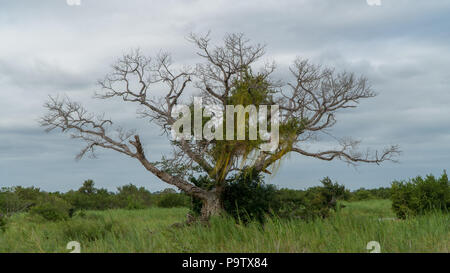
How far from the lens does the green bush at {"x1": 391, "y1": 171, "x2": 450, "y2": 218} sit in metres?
20.2

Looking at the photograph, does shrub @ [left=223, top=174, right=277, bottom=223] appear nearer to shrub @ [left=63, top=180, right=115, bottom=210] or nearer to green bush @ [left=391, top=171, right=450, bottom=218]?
green bush @ [left=391, top=171, right=450, bottom=218]

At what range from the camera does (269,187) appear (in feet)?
67.4

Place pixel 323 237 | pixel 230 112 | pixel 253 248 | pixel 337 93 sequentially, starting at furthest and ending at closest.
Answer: pixel 337 93 → pixel 230 112 → pixel 323 237 → pixel 253 248

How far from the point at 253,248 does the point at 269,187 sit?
12.0 m

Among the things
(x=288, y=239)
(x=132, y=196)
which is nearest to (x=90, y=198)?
(x=132, y=196)

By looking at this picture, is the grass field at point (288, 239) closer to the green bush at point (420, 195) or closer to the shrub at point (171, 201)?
the green bush at point (420, 195)

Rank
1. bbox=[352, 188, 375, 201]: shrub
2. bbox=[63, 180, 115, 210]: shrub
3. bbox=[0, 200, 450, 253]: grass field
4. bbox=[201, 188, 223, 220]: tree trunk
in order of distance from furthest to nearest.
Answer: bbox=[352, 188, 375, 201]: shrub < bbox=[63, 180, 115, 210]: shrub < bbox=[201, 188, 223, 220]: tree trunk < bbox=[0, 200, 450, 253]: grass field

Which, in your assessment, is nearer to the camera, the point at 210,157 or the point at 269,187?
the point at 210,157

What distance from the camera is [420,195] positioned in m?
20.8

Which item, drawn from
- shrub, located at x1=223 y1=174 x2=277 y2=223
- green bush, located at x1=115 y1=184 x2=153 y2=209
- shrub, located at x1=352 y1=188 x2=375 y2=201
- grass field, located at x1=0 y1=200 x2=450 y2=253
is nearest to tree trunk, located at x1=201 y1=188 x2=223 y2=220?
shrub, located at x1=223 y1=174 x2=277 y2=223

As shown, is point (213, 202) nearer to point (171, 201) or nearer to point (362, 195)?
point (171, 201)

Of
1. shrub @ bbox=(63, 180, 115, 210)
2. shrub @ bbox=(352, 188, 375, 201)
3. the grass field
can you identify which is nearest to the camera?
the grass field
